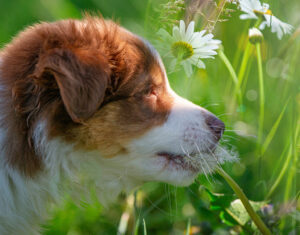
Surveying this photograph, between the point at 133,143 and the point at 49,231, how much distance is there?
3.55 feet

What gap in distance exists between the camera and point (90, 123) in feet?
6.79

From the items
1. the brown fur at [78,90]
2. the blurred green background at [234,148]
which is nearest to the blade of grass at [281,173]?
the blurred green background at [234,148]

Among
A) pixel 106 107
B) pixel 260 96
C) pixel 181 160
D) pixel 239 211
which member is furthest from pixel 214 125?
pixel 260 96

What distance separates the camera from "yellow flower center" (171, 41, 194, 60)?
2459 mm

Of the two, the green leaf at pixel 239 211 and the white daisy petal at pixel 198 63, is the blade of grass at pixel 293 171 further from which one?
the white daisy petal at pixel 198 63

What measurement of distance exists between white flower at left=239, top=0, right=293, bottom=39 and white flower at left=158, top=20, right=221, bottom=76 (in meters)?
0.25

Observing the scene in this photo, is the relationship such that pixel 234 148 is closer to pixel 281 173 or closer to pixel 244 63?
pixel 281 173

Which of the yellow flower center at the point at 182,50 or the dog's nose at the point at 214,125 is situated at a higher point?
the yellow flower center at the point at 182,50

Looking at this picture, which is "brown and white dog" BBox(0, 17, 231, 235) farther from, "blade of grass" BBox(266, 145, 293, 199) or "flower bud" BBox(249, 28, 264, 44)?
"flower bud" BBox(249, 28, 264, 44)

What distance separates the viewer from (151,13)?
2871 mm

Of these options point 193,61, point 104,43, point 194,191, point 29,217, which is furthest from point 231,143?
point 29,217

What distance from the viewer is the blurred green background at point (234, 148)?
2.57 meters

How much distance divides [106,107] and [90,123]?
0.11 m

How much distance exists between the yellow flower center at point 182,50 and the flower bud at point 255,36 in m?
0.41
